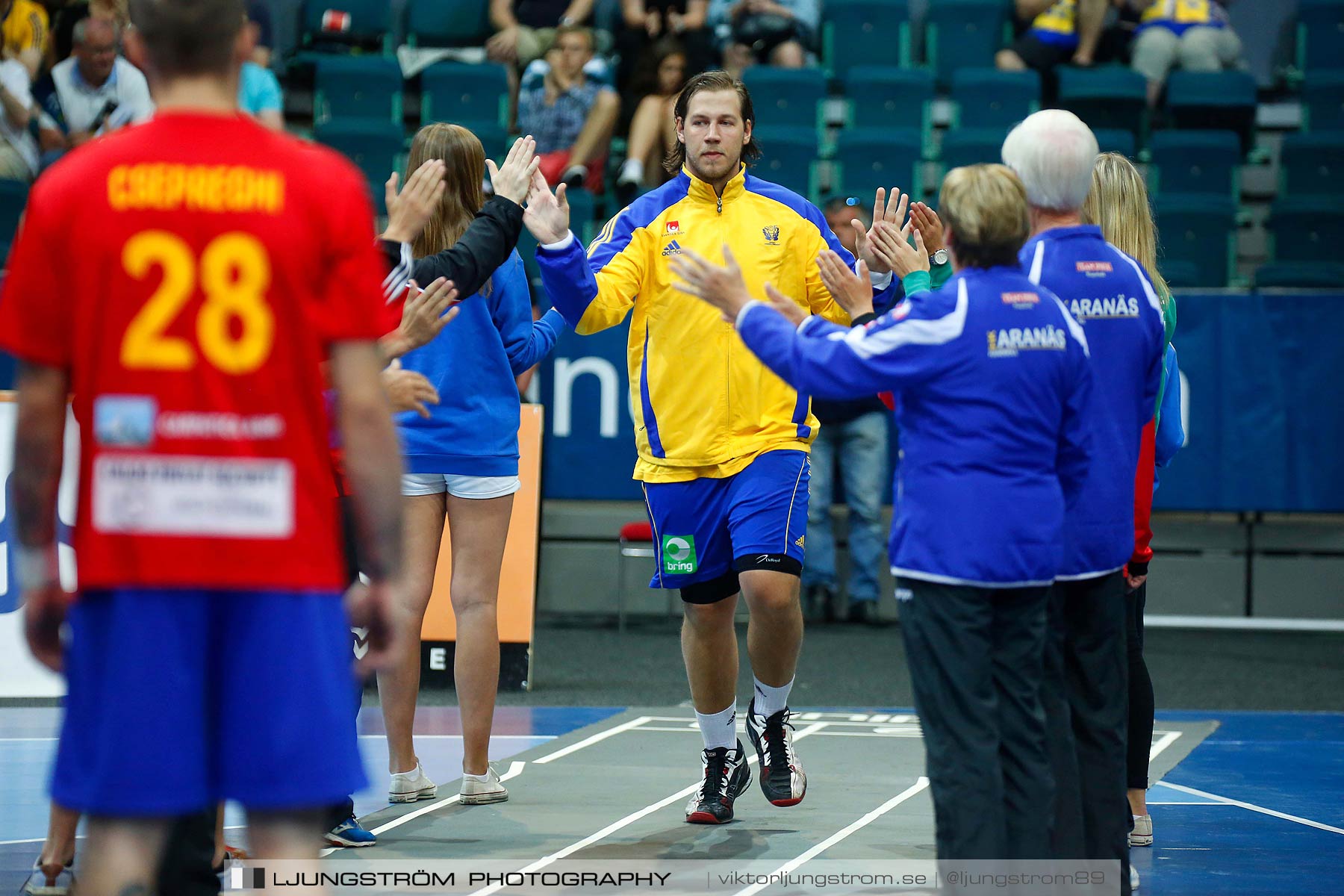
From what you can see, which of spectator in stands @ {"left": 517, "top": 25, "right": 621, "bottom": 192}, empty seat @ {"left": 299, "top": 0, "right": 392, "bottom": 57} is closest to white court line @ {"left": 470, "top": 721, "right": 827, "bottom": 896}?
spectator in stands @ {"left": 517, "top": 25, "right": 621, "bottom": 192}

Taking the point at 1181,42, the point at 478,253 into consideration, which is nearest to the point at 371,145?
the point at 1181,42

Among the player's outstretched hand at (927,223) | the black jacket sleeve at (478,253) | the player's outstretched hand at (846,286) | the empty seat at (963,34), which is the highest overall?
the empty seat at (963,34)

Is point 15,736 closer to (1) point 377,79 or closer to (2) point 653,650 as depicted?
(2) point 653,650

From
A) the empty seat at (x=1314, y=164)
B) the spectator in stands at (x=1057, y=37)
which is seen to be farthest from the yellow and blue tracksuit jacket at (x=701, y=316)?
the spectator in stands at (x=1057, y=37)

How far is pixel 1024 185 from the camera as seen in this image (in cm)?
356

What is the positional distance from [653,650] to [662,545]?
174 inches

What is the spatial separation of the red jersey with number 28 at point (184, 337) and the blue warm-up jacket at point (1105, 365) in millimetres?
1847

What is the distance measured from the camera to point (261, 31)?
11.9 metres

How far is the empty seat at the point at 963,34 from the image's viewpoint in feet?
43.3

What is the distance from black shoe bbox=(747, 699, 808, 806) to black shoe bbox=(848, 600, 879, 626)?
538 centimetres

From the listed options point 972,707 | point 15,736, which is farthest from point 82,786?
point 15,736

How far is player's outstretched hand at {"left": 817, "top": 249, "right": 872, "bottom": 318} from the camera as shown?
3887mm

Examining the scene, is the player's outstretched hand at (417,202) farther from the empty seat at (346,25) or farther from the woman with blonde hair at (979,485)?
the empty seat at (346,25)

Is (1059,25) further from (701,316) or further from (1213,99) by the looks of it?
(701,316)
